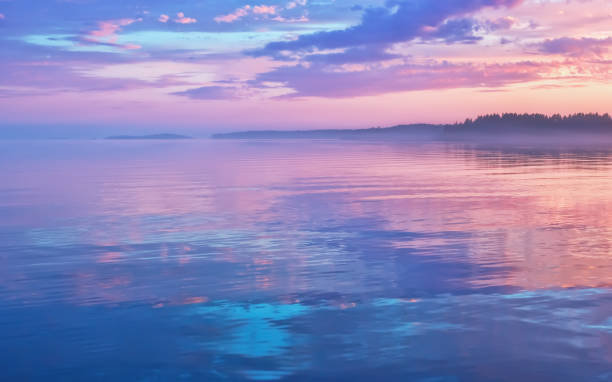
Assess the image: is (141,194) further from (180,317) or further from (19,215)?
(180,317)

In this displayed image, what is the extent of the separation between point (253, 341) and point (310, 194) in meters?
14.4

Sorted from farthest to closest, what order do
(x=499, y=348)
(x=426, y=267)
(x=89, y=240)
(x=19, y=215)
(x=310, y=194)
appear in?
(x=310, y=194) < (x=19, y=215) < (x=89, y=240) < (x=426, y=267) < (x=499, y=348)

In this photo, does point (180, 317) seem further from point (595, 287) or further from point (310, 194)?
point (310, 194)

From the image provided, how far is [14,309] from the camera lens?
302 inches

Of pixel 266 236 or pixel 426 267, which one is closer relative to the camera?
pixel 426 267

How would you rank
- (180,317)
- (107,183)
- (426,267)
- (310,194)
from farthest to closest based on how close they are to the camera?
(107,183)
(310,194)
(426,267)
(180,317)

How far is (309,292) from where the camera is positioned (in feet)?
27.5

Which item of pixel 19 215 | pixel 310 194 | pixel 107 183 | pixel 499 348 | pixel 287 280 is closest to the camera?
pixel 499 348

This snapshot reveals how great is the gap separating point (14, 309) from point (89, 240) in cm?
486

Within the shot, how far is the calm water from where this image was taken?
19.6ft

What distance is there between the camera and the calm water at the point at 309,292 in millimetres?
5977

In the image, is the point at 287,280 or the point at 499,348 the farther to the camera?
the point at 287,280

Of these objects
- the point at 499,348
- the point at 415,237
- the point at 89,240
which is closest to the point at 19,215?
the point at 89,240

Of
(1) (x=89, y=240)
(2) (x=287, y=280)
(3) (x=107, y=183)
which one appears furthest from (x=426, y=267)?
(3) (x=107, y=183)
